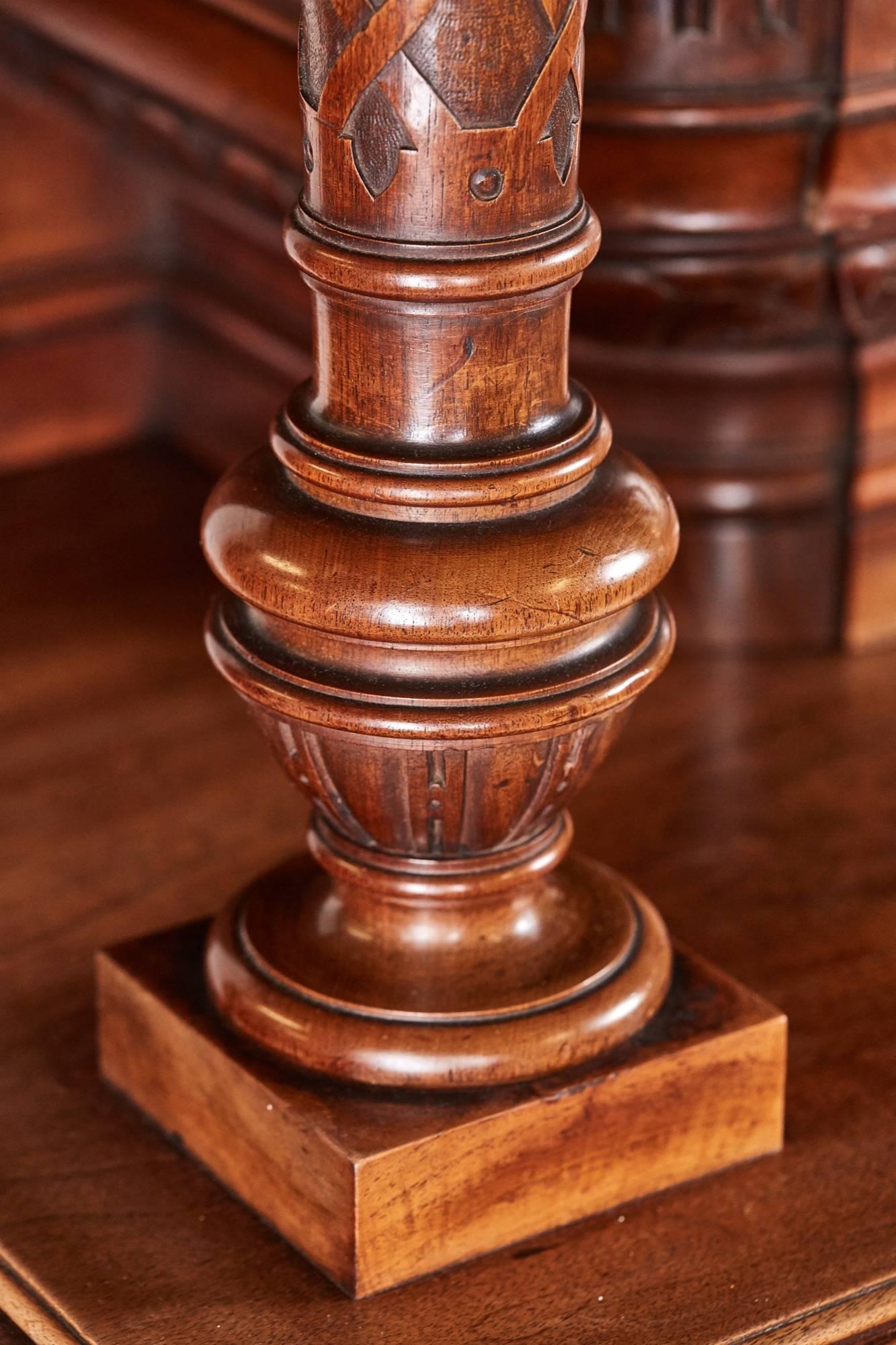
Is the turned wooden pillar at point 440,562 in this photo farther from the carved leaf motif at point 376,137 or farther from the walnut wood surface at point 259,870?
the walnut wood surface at point 259,870

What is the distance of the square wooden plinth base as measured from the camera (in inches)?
43.1

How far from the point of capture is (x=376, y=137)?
0.98m

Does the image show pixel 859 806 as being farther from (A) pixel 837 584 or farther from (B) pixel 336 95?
(B) pixel 336 95

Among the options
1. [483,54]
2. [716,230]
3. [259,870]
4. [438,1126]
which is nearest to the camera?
[483,54]

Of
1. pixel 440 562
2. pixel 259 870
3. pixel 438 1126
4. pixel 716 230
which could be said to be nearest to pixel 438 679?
pixel 440 562

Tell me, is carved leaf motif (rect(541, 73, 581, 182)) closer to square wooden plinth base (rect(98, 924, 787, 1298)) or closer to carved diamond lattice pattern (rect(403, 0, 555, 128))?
carved diamond lattice pattern (rect(403, 0, 555, 128))

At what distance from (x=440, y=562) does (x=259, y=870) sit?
55 cm

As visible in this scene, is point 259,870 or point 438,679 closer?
point 438,679

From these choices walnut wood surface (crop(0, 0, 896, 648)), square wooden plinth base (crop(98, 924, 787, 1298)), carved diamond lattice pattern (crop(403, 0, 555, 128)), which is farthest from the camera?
walnut wood surface (crop(0, 0, 896, 648))

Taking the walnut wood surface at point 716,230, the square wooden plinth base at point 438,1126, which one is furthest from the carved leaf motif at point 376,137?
the walnut wood surface at point 716,230

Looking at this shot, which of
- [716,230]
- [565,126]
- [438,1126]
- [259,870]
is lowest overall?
[259,870]

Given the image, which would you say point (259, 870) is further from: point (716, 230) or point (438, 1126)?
point (716, 230)

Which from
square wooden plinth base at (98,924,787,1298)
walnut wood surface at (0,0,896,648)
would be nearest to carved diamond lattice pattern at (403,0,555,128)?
square wooden plinth base at (98,924,787,1298)

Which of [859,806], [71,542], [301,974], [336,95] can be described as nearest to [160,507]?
[71,542]
